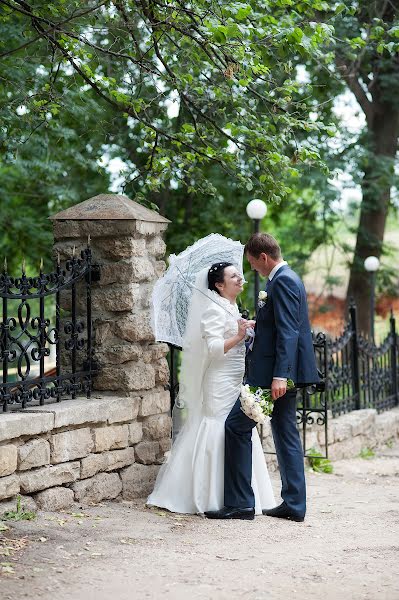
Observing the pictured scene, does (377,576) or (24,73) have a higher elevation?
(24,73)

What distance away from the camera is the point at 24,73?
9453 mm

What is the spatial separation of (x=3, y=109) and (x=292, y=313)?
354 cm

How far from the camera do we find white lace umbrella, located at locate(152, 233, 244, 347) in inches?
247

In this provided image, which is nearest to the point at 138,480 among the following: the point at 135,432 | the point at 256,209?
the point at 135,432

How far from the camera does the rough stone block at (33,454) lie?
17.4 feet

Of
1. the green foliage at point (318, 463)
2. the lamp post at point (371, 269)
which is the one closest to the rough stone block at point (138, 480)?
the green foliage at point (318, 463)

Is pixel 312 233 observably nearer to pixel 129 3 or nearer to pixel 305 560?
pixel 129 3

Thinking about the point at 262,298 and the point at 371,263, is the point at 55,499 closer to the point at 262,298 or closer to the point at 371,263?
the point at 262,298

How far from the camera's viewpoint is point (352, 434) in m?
10.5

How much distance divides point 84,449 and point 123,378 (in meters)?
0.66

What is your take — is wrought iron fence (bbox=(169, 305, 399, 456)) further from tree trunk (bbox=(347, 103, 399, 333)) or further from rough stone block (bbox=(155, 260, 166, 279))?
rough stone block (bbox=(155, 260, 166, 279))

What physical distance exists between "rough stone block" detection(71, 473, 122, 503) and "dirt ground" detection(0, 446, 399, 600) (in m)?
0.09

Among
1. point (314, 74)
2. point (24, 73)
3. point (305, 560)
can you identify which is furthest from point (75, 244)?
point (314, 74)

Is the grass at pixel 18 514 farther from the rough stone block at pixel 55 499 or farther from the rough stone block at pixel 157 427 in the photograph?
the rough stone block at pixel 157 427
